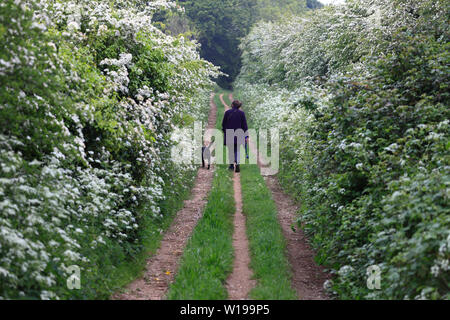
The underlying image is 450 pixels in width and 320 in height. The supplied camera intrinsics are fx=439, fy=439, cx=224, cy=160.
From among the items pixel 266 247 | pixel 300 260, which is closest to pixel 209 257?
pixel 266 247

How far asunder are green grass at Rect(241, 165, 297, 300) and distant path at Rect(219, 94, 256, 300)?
0.10 metres

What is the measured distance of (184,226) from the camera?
30.2 feet

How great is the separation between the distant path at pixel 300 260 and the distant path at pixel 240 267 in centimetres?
69

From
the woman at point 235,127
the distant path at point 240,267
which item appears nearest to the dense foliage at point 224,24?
the woman at point 235,127

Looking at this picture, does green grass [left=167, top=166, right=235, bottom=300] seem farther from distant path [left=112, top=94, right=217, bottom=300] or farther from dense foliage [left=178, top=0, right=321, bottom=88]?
dense foliage [left=178, top=0, right=321, bottom=88]

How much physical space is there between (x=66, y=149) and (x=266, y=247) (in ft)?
12.1

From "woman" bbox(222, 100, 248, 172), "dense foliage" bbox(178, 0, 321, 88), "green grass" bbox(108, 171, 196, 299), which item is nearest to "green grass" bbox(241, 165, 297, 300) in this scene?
"green grass" bbox(108, 171, 196, 299)

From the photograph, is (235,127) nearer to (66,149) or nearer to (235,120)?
(235,120)

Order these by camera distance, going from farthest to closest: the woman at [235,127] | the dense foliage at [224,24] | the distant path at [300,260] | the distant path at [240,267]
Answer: the dense foliage at [224,24] < the woman at [235,127] < the distant path at [300,260] < the distant path at [240,267]

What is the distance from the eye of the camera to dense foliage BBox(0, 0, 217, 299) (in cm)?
457

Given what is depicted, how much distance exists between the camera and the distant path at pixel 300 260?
20.3 feet

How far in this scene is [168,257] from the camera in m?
7.47

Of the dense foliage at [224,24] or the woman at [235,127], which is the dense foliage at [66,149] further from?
the dense foliage at [224,24]
